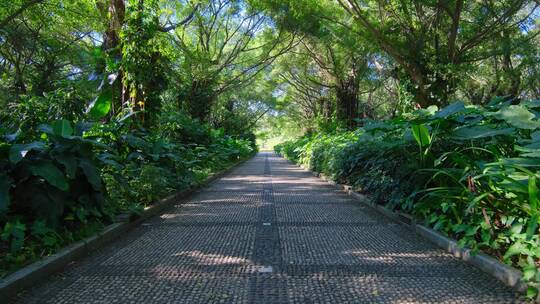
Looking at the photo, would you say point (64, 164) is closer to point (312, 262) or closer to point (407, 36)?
point (312, 262)

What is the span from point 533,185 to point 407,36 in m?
10.4

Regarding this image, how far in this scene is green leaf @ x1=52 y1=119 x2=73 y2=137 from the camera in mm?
4305

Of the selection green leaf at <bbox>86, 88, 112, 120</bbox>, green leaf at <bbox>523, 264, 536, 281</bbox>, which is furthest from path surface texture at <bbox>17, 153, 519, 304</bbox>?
green leaf at <bbox>86, 88, 112, 120</bbox>

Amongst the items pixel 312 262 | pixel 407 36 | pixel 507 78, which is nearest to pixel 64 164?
pixel 312 262

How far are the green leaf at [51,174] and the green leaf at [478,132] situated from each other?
4255 mm

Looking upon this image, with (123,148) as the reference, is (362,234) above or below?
below

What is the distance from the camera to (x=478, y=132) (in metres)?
4.52

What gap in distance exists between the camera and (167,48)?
918 cm

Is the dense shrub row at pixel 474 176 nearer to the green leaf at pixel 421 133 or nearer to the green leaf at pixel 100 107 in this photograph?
the green leaf at pixel 421 133

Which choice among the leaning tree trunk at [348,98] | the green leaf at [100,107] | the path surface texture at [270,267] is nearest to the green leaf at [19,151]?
the path surface texture at [270,267]

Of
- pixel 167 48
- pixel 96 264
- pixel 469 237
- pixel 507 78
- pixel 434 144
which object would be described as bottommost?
pixel 96 264

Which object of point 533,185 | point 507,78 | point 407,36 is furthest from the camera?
point 507,78

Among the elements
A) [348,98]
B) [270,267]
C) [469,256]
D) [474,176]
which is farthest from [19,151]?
[348,98]

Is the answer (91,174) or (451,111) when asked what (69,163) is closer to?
(91,174)
